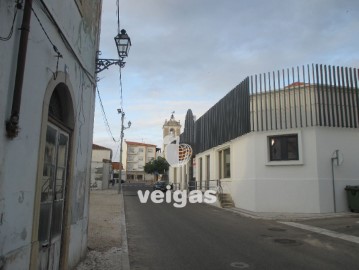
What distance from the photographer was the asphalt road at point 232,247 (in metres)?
8.09

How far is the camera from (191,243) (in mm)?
10484

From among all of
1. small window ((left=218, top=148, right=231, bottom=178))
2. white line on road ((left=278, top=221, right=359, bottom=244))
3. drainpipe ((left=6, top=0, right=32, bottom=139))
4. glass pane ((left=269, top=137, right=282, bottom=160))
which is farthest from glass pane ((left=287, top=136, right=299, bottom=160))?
drainpipe ((left=6, top=0, right=32, bottom=139))

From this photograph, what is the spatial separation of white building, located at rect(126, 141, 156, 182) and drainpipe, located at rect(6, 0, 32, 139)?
372 feet

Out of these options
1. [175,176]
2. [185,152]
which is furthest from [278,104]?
[175,176]

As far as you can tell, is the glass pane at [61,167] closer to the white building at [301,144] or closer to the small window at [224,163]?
the white building at [301,144]

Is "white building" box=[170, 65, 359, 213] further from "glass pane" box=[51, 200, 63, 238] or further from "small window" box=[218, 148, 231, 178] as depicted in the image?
"glass pane" box=[51, 200, 63, 238]

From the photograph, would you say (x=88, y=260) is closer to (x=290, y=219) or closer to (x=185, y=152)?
(x=290, y=219)

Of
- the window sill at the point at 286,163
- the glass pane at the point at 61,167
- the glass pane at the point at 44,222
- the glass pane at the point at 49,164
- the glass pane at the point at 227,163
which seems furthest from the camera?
the glass pane at the point at 227,163

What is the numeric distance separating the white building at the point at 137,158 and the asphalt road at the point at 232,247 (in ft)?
341

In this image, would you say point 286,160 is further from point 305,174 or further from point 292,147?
point 305,174

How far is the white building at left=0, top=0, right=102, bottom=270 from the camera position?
3.94m

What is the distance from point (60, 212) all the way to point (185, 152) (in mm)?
32800

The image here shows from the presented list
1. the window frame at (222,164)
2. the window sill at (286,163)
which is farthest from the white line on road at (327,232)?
the window frame at (222,164)

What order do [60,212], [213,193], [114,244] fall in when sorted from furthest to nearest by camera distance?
[213,193] < [114,244] < [60,212]
